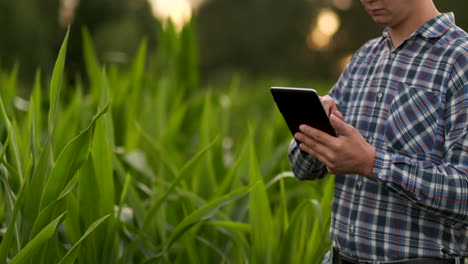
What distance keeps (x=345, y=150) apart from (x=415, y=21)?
1.12 ft

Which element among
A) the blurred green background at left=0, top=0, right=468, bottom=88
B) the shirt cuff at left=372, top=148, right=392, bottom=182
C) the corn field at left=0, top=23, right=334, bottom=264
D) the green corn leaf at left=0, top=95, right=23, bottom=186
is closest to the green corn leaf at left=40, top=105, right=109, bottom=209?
the corn field at left=0, top=23, right=334, bottom=264

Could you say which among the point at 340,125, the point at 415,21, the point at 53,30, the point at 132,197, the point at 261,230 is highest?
the point at 415,21

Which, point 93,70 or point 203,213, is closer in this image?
point 203,213

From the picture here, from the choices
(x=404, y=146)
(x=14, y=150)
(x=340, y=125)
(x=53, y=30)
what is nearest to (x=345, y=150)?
(x=340, y=125)

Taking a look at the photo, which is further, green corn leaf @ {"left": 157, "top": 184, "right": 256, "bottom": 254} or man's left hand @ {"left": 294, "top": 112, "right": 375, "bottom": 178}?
green corn leaf @ {"left": 157, "top": 184, "right": 256, "bottom": 254}

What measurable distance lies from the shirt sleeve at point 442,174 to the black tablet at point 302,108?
115mm

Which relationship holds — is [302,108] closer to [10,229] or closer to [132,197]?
[10,229]

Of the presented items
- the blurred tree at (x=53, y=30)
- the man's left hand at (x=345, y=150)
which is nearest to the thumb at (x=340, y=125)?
the man's left hand at (x=345, y=150)

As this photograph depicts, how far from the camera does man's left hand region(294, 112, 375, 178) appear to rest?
123cm

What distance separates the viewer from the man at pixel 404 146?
1247 mm

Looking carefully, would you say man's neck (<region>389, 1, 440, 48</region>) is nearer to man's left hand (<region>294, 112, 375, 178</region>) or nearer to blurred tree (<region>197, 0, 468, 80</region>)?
man's left hand (<region>294, 112, 375, 178</region>)

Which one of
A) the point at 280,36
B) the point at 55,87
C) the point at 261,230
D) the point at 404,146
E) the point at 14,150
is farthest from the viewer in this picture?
the point at 280,36

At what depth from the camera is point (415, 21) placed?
1.39 m

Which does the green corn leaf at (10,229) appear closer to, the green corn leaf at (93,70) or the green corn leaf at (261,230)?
the green corn leaf at (261,230)
